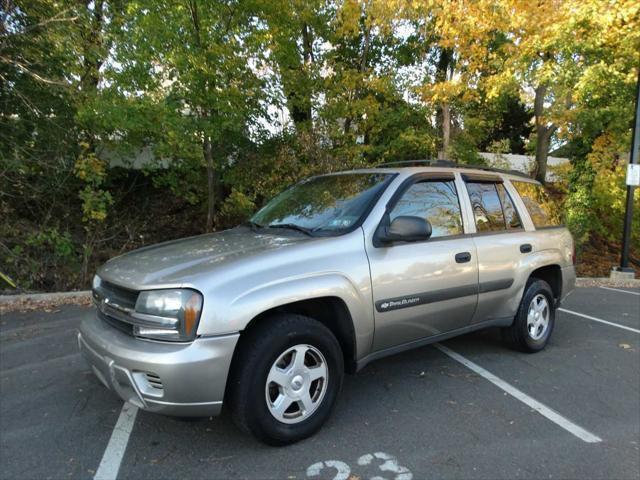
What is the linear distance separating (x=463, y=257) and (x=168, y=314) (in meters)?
2.42

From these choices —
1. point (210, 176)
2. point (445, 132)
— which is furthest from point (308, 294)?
point (445, 132)

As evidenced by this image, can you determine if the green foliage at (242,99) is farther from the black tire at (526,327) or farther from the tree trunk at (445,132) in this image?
the black tire at (526,327)

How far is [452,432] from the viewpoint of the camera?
129 inches

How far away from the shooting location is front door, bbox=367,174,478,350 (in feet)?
11.3

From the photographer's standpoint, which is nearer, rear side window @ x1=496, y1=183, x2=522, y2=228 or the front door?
the front door

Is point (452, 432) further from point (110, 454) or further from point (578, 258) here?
point (578, 258)

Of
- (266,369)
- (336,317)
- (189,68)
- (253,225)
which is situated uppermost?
(189,68)

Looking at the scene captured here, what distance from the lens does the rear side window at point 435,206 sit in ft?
12.5

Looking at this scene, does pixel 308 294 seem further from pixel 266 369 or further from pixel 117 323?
pixel 117 323

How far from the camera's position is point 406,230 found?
3.33 meters

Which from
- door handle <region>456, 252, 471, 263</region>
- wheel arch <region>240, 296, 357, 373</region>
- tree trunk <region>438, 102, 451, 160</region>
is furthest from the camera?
tree trunk <region>438, 102, 451, 160</region>

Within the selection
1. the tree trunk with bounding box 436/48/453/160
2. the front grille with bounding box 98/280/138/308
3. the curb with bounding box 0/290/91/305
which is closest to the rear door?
the front grille with bounding box 98/280/138/308

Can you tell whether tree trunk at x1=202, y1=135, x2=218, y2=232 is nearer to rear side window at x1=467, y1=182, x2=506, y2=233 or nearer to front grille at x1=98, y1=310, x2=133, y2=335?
rear side window at x1=467, y1=182, x2=506, y2=233

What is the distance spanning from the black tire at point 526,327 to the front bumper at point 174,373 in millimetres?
3110
